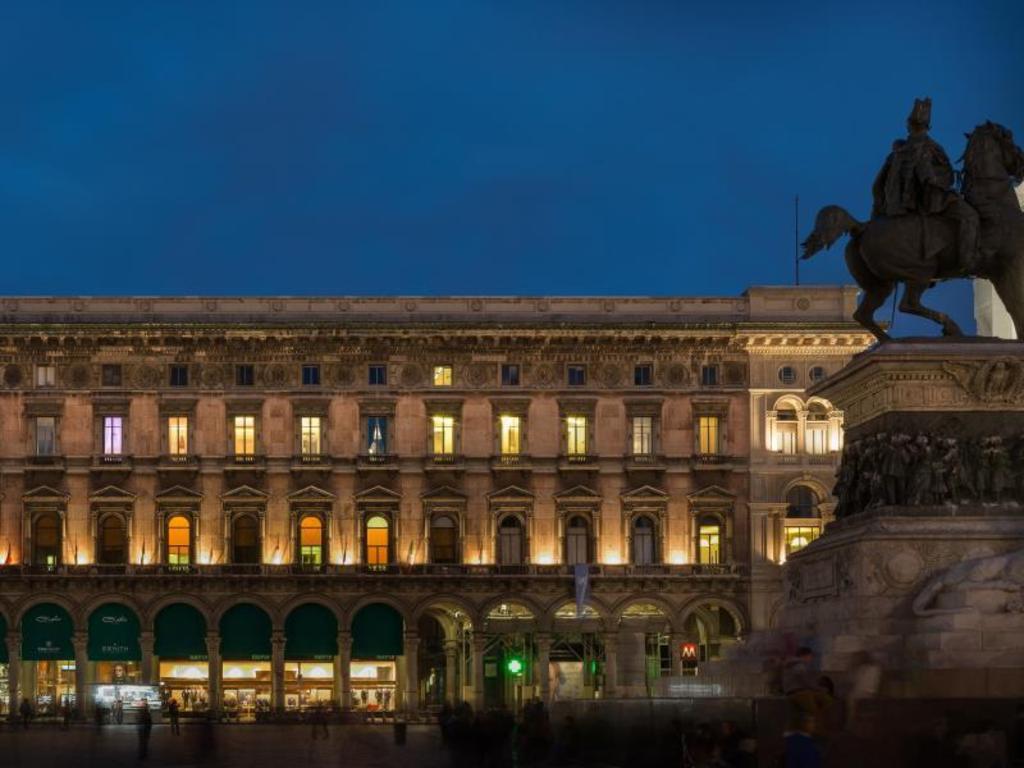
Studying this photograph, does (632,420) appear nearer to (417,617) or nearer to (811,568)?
(417,617)

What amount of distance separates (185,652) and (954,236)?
5026 cm

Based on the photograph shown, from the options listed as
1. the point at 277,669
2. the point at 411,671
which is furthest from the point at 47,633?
the point at 411,671

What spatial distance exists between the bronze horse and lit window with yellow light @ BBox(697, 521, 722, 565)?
46995 mm

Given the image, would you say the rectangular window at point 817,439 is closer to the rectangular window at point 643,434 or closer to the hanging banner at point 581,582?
the rectangular window at point 643,434

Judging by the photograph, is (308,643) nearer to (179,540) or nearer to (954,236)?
(179,540)

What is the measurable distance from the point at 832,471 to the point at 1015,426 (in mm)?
47358

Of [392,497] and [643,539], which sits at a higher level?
[392,497]

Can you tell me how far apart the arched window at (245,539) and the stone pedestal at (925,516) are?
48.3 metres

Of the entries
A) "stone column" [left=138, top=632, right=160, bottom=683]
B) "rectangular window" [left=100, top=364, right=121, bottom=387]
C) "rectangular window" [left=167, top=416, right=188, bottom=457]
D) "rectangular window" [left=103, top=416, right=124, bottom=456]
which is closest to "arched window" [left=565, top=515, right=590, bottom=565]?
"rectangular window" [left=167, top=416, right=188, bottom=457]

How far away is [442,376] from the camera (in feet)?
234

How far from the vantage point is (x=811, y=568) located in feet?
78.7

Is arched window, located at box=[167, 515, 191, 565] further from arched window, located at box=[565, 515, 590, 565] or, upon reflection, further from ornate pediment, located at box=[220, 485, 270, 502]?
arched window, located at box=[565, 515, 590, 565]

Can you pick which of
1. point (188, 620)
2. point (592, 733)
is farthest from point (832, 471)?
point (592, 733)

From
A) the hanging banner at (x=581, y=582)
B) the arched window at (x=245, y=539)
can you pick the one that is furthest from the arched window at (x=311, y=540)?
the hanging banner at (x=581, y=582)
